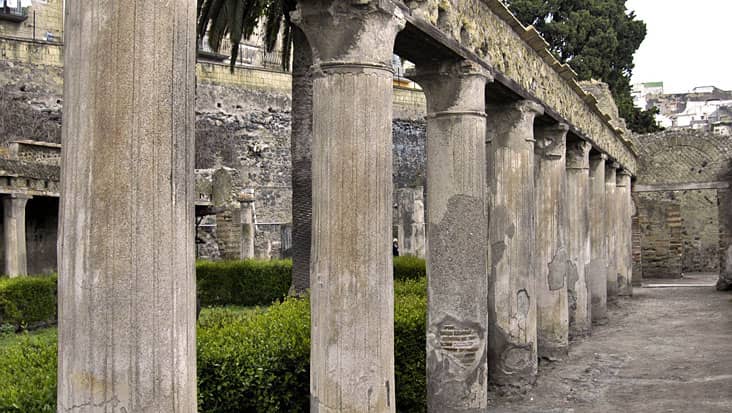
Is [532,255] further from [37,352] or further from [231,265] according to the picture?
[231,265]

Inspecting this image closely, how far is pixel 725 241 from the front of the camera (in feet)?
73.4

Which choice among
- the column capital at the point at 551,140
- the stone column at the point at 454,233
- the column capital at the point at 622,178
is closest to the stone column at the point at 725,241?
the column capital at the point at 622,178

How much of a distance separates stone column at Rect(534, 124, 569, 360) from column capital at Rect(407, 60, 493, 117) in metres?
4.10

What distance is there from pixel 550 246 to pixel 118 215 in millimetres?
8833

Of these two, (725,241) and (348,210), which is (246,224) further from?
(348,210)

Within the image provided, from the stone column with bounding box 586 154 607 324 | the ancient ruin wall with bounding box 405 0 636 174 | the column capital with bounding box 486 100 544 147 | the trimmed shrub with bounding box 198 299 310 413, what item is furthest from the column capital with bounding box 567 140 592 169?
the trimmed shrub with bounding box 198 299 310 413

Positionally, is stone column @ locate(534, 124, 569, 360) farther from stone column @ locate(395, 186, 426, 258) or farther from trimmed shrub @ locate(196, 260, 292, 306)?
stone column @ locate(395, 186, 426, 258)

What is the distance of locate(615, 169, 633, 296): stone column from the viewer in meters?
19.5

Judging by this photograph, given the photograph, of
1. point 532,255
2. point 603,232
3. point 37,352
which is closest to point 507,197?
point 532,255

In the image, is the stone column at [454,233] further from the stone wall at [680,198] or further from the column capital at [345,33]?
the stone wall at [680,198]

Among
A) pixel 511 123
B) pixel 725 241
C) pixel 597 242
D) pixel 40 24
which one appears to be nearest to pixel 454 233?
pixel 511 123

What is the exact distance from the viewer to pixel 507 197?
362 inches

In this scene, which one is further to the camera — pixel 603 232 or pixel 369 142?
pixel 603 232

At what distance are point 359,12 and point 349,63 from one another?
1.06ft
